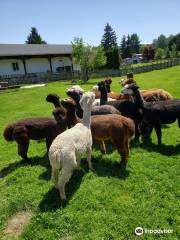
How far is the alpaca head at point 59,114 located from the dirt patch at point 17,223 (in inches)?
84.3

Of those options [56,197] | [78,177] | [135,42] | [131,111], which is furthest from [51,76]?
[135,42]

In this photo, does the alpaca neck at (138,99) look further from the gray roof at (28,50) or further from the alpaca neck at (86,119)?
the gray roof at (28,50)

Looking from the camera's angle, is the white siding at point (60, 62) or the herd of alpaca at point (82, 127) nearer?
the herd of alpaca at point (82, 127)

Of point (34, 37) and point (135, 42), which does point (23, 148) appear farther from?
point (135, 42)

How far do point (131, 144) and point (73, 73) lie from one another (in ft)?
90.9

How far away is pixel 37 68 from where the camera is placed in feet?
124

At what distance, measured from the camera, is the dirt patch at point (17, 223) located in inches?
152

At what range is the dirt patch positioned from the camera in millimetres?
3852

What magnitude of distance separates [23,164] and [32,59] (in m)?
33.3

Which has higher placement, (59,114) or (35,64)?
(35,64)

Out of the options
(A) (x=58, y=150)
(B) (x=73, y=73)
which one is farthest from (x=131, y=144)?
(B) (x=73, y=73)

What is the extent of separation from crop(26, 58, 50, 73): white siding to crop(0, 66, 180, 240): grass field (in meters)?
32.5

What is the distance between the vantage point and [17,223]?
4.04 meters

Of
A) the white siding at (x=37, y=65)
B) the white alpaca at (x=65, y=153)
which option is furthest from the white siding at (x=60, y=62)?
the white alpaca at (x=65, y=153)
